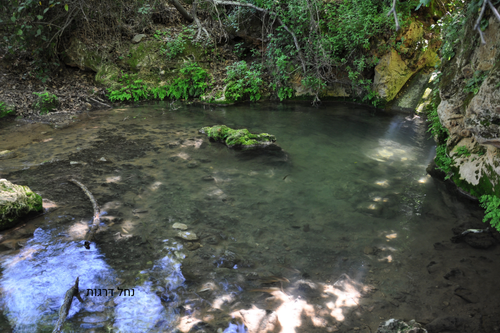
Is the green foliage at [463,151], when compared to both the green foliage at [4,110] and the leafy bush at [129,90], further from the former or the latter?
the green foliage at [4,110]

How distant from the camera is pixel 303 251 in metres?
3.94

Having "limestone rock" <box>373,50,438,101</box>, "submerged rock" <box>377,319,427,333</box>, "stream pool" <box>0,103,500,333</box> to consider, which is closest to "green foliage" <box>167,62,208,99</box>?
"stream pool" <box>0,103,500,333</box>

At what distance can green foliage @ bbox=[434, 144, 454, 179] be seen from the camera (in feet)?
18.3

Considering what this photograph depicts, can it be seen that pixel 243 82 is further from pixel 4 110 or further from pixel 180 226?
pixel 180 226

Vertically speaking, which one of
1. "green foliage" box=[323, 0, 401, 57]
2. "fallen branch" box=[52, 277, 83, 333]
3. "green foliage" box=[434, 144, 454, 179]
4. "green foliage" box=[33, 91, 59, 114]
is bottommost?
"fallen branch" box=[52, 277, 83, 333]

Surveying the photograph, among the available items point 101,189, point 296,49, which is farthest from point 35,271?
point 296,49

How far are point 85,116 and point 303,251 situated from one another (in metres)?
8.81

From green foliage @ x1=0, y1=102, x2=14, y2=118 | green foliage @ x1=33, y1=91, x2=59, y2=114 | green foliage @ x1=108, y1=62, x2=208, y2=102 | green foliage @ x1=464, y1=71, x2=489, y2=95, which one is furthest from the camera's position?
green foliage @ x1=108, y1=62, x2=208, y2=102

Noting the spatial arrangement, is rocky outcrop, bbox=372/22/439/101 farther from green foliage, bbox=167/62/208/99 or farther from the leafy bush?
the leafy bush

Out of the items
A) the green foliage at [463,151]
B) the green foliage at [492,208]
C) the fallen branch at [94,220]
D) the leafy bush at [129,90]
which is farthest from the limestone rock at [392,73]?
the fallen branch at [94,220]

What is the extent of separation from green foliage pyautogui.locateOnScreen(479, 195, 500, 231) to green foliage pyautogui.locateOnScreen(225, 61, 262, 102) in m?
8.70

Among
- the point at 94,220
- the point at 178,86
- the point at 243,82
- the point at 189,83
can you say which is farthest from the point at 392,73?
the point at 94,220

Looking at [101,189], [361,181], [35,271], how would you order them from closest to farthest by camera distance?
[35,271] → [101,189] → [361,181]

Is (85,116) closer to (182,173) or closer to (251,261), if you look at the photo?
(182,173)
